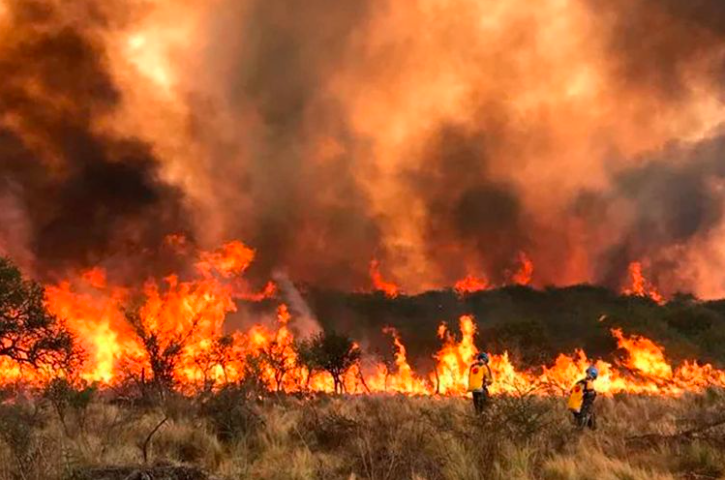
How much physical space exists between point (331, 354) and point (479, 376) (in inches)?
1064

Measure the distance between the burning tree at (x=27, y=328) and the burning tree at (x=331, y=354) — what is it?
1971 cm

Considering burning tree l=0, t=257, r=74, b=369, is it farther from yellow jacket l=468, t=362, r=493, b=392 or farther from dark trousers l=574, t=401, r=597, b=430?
dark trousers l=574, t=401, r=597, b=430

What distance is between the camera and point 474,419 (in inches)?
446

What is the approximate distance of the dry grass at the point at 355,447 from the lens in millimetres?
9086

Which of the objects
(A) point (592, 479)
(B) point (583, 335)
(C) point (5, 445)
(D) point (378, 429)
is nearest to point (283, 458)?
(D) point (378, 429)

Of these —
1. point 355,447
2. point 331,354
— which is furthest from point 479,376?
point 331,354

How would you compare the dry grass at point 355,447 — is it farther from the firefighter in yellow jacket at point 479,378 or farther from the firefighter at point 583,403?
the firefighter in yellow jacket at point 479,378

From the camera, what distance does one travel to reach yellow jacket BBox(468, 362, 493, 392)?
18.9 m

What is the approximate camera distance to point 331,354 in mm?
45375

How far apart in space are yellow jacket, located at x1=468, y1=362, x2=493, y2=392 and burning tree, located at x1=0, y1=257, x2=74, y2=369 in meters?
16.8

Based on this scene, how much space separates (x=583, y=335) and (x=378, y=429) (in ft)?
298

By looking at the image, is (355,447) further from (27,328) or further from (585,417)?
(27,328)

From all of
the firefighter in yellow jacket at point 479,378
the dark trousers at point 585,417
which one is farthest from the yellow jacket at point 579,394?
the firefighter in yellow jacket at point 479,378

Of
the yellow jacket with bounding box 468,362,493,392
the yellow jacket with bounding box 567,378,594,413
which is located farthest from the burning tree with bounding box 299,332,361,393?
the yellow jacket with bounding box 567,378,594,413
